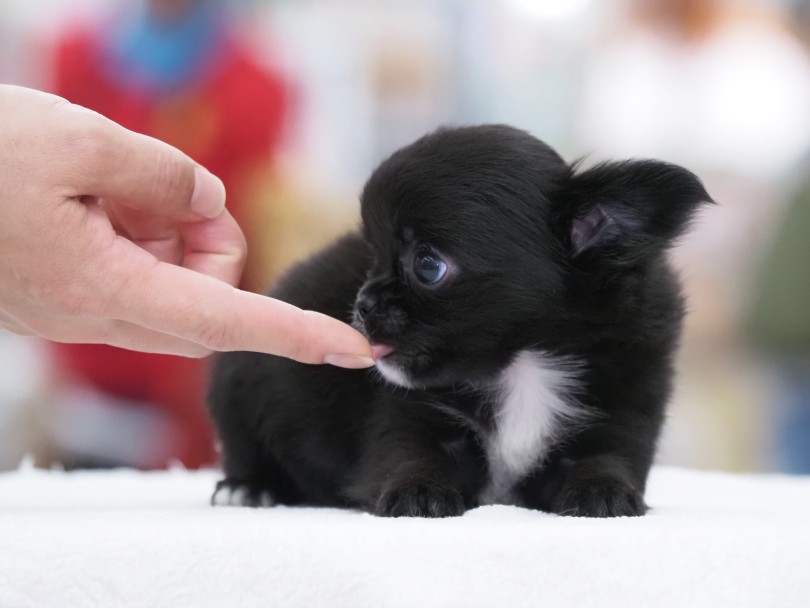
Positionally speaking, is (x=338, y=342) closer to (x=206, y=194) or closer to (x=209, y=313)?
(x=209, y=313)

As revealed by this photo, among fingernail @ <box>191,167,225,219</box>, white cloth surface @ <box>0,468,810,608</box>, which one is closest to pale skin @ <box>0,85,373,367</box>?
fingernail @ <box>191,167,225,219</box>

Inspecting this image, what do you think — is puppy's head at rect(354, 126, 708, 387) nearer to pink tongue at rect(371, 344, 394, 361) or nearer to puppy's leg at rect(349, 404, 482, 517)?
pink tongue at rect(371, 344, 394, 361)

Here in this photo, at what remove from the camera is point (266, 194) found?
12.3 ft

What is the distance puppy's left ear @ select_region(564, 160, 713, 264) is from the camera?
70.2 inches

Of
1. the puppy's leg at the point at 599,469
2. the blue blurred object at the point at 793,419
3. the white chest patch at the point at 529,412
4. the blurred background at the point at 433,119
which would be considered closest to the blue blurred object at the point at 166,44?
the blurred background at the point at 433,119

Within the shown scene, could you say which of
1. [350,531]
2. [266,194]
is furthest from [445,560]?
[266,194]

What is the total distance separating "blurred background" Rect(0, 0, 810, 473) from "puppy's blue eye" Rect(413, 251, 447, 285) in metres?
1.87

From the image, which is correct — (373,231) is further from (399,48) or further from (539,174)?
(399,48)

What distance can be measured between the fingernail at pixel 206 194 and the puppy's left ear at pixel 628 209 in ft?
2.09

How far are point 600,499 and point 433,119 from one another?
7.90 ft

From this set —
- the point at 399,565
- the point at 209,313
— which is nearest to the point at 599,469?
the point at 399,565

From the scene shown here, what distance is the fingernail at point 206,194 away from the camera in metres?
1.83

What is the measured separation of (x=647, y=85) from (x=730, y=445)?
1.43m

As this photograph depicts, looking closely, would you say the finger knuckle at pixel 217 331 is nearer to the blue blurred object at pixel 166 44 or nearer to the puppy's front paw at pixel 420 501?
the puppy's front paw at pixel 420 501
